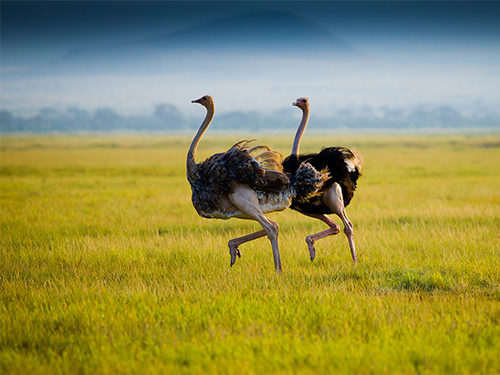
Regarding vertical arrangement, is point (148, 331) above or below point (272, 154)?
below

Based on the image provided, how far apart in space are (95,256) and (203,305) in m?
3.14

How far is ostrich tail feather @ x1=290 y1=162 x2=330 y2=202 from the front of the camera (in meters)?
6.98

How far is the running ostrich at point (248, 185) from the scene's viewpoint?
22.2ft

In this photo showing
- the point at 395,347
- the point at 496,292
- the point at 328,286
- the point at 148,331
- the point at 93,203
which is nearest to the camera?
the point at 395,347

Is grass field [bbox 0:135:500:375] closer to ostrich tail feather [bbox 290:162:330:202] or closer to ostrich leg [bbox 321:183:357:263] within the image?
Answer: ostrich leg [bbox 321:183:357:263]

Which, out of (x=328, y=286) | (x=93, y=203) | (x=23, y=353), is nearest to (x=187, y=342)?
(x=23, y=353)

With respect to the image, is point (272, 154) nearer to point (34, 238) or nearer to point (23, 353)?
point (23, 353)

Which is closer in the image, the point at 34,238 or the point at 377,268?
the point at 377,268

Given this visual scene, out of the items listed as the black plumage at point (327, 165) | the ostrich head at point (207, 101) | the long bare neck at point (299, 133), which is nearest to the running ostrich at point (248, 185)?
the black plumage at point (327, 165)

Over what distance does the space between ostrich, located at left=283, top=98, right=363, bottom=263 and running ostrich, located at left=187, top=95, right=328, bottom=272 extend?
1.00ft

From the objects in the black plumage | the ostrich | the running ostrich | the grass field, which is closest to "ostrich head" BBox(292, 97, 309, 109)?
the ostrich

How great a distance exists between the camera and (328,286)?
20.7ft

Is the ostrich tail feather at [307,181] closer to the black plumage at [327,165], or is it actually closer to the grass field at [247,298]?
the black plumage at [327,165]

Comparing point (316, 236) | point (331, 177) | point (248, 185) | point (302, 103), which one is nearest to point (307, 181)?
point (331, 177)
